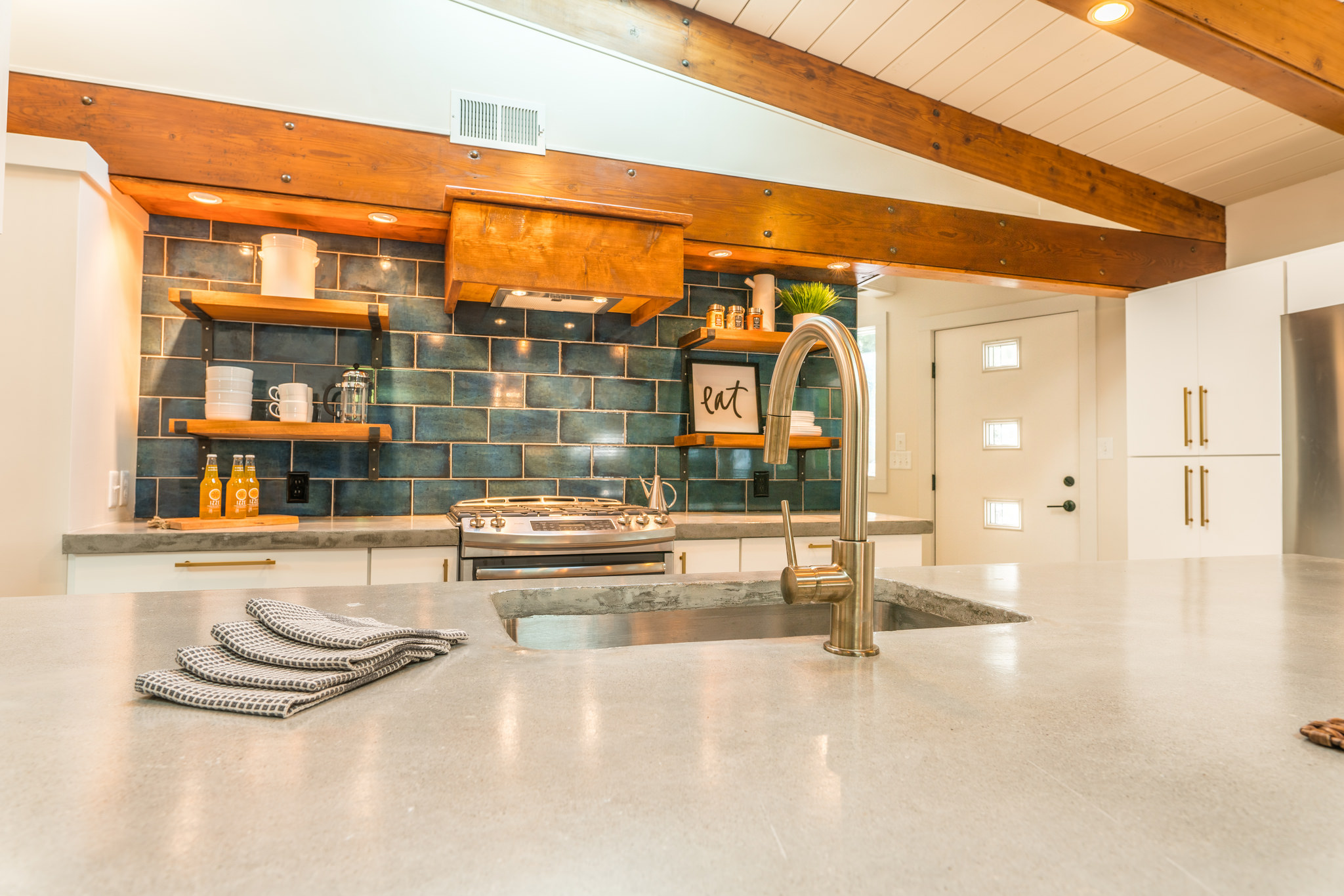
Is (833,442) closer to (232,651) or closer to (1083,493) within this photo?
(1083,493)

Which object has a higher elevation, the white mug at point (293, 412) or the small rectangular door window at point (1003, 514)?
the white mug at point (293, 412)

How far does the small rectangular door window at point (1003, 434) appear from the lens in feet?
14.0

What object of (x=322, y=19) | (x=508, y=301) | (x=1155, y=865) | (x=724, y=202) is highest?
(x=322, y=19)

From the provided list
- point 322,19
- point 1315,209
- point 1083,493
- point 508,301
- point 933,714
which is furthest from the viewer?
point 1083,493

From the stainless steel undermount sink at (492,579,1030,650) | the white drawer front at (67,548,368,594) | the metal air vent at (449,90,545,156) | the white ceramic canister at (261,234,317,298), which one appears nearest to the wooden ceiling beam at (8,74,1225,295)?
the metal air vent at (449,90,545,156)

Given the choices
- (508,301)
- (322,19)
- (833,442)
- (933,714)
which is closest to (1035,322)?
(833,442)

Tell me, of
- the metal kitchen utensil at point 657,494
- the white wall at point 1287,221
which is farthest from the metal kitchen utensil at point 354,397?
the white wall at point 1287,221

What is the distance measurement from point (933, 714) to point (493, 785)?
0.39m

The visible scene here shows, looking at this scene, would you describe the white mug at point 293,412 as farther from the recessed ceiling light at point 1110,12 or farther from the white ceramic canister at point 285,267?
the recessed ceiling light at point 1110,12

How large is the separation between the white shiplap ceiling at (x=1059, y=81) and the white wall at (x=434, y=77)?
0.28m

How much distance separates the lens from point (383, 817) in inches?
18.6

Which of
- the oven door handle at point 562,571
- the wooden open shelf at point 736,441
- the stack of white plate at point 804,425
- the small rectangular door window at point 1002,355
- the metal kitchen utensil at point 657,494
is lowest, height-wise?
the oven door handle at point 562,571

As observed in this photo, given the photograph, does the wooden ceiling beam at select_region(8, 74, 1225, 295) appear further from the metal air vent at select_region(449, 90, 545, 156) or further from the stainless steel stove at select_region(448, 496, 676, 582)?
the stainless steel stove at select_region(448, 496, 676, 582)

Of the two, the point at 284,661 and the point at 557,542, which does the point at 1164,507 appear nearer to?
the point at 557,542
